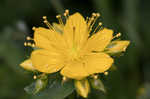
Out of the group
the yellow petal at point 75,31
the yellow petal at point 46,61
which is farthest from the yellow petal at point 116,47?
the yellow petal at point 46,61

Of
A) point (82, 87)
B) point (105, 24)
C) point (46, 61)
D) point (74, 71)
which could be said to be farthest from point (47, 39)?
point (105, 24)

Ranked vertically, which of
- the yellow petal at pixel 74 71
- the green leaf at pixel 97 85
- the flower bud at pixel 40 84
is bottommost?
the green leaf at pixel 97 85

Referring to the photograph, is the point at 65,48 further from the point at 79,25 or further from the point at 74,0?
the point at 74,0

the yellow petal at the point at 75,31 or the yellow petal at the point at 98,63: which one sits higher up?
the yellow petal at the point at 75,31

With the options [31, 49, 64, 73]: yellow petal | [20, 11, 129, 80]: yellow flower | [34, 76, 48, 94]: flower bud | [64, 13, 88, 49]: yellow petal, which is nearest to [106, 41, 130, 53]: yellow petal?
[20, 11, 129, 80]: yellow flower

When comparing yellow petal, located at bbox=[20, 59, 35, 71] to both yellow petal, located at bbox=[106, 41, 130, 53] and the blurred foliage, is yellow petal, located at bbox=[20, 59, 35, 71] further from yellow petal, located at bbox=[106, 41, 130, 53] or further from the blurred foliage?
the blurred foliage

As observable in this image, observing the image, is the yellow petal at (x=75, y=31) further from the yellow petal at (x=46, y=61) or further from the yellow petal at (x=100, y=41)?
the yellow petal at (x=46, y=61)

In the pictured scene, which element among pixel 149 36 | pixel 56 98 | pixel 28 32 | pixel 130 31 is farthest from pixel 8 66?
pixel 149 36
